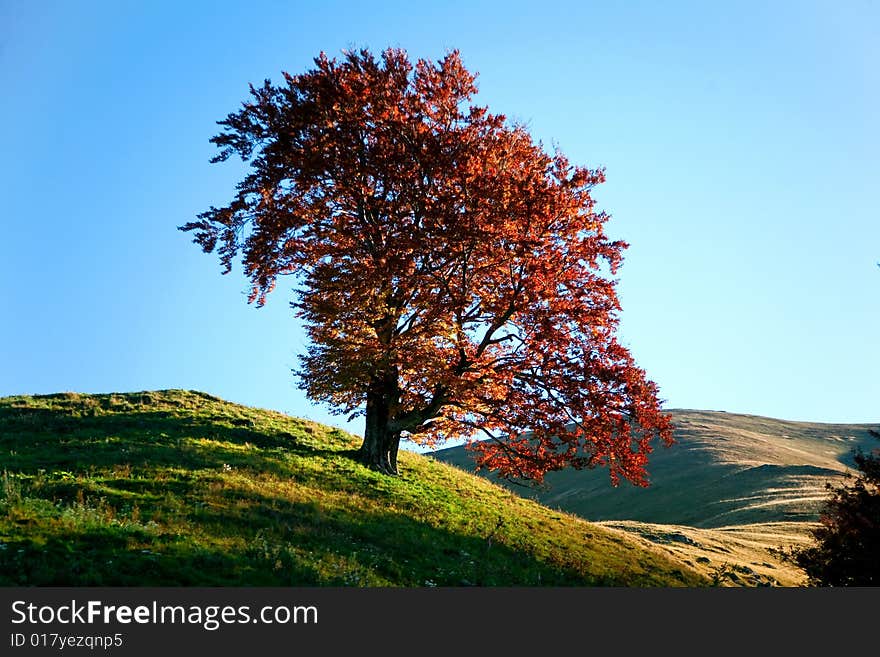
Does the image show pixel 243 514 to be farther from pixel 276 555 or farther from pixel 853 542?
pixel 853 542

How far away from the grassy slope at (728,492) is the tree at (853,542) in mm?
6875

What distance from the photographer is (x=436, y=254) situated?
25.8 m

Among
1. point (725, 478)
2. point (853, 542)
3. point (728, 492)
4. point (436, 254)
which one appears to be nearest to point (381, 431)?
point (436, 254)

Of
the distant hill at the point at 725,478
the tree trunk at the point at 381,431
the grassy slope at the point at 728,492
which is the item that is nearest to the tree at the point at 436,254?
the tree trunk at the point at 381,431

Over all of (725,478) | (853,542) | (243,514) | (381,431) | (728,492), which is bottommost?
(728,492)

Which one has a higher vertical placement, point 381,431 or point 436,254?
point 436,254

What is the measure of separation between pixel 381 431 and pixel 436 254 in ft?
30.1

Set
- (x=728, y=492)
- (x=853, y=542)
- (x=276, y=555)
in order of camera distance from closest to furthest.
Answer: (x=276, y=555) < (x=853, y=542) < (x=728, y=492)

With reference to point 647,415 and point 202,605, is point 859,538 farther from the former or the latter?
point 202,605

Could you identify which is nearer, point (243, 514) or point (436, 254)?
point (243, 514)

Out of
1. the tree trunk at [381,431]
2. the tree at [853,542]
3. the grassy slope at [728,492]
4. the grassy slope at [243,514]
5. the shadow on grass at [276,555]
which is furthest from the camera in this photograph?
the grassy slope at [728,492]

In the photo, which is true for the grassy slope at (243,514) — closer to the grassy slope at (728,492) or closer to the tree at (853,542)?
the tree at (853,542)

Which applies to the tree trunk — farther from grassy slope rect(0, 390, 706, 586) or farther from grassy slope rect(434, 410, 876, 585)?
grassy slope rect(434, 410, 876, 585)

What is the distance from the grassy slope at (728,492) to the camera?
40.7 metres
